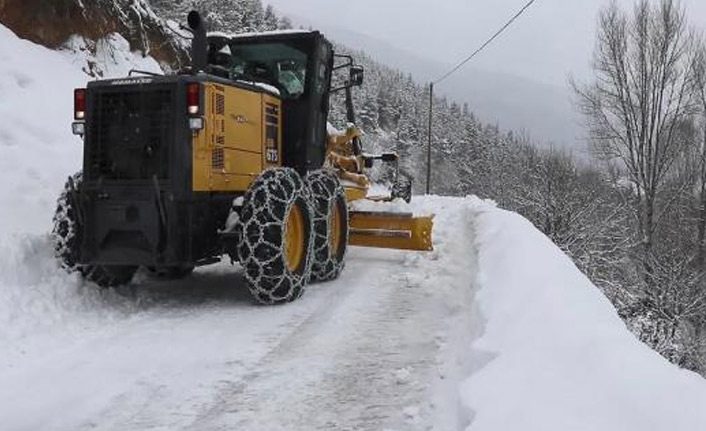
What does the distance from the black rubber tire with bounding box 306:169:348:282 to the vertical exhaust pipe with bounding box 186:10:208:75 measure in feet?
6.32

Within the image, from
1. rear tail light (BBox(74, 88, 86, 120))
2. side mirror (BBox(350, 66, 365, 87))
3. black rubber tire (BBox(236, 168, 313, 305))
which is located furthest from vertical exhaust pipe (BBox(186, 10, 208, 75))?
side mirror (BBox(350, 66, 365, 87))

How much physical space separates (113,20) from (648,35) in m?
26.4

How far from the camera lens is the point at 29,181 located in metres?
8.34

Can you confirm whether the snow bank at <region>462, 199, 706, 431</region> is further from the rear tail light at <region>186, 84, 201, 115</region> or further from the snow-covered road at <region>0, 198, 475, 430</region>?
the rear tail light at <region>186, 84, 201, 115</region>

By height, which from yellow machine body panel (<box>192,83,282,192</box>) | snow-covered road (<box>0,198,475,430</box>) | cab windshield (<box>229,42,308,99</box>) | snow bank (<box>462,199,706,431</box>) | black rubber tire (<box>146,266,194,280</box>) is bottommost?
snow-covered road (<box>0,198,475,430</box>)

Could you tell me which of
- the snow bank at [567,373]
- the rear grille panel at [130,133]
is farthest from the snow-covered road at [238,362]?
the rear grille panel at [130,133]

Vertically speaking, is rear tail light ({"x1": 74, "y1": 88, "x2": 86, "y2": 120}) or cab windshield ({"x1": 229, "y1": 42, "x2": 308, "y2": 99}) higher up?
cab windshield ({"x1": 229, "y1": 42, "x2": 308, "y2": 99})

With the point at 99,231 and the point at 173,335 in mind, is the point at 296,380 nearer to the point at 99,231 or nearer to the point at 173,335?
the point at 173,335

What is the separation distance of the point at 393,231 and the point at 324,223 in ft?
7.13

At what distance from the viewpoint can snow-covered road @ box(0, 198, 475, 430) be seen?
4156 mm

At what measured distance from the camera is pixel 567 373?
11.2ft

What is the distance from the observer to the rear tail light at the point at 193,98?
21.2 feet

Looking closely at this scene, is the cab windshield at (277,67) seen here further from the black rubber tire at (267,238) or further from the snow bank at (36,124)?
the snow bank at (36,124)

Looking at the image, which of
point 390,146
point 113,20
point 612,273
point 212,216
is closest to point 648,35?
point 612,273
